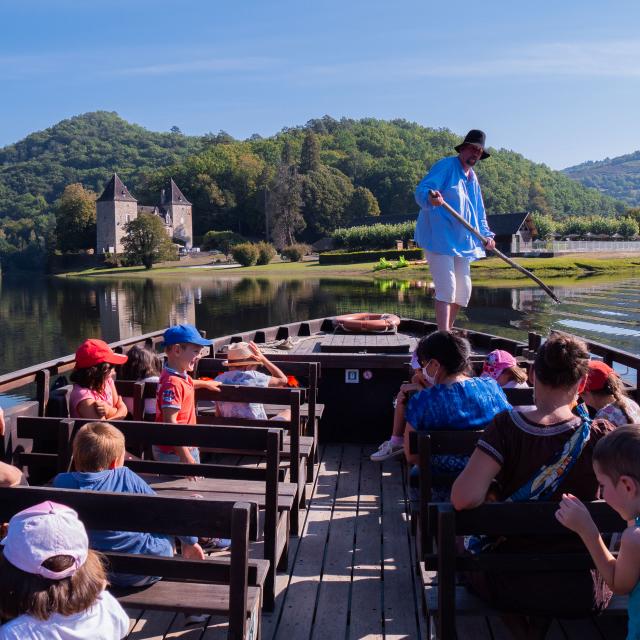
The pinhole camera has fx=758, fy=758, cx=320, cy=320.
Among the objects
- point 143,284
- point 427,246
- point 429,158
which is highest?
point 429,158

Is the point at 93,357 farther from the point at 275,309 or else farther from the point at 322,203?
the point at 322,203

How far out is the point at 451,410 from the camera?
365 cm

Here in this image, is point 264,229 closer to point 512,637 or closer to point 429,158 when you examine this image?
point 429,158

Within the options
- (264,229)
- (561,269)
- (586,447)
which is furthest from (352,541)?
(264,229)

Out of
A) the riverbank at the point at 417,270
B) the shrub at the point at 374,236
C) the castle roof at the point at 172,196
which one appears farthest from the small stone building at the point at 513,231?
the castle roof at the point at 172,196

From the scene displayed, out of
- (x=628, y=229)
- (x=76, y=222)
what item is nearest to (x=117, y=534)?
(x=76, y=222)

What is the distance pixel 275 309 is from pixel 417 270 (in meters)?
27.6

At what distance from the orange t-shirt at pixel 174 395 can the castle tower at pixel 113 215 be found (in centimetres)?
9623

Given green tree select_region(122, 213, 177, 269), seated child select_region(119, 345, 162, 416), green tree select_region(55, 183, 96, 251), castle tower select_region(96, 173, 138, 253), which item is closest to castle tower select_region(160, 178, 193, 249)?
castle tower select_region(96, 173, 138, 253)

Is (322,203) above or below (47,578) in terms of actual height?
above

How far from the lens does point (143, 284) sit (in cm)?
6097

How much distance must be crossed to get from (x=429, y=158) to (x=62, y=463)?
14503 cm

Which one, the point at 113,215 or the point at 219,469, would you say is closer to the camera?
the point at 219,469

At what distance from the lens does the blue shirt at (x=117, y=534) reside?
2.83 m
